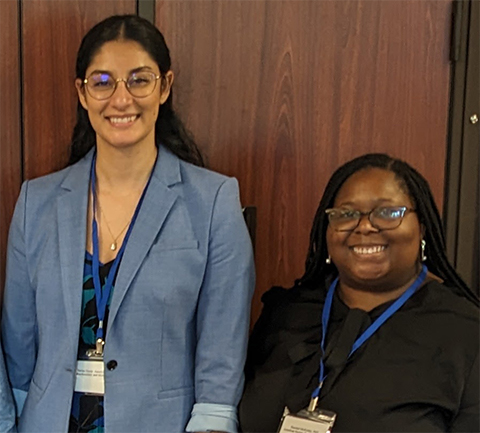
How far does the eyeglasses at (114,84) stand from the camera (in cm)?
167

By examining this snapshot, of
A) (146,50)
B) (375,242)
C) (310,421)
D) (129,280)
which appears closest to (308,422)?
(310,421)

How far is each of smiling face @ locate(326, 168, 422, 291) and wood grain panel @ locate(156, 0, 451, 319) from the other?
1.90 ft

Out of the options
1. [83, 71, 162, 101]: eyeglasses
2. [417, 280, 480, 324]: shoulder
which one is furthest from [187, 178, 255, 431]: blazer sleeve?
[417, 280, 480, 324]: shoulder

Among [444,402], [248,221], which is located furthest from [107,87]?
[444,402]

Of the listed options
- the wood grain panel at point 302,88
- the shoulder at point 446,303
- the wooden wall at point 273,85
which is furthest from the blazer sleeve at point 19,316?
the shoulder at point 446,303

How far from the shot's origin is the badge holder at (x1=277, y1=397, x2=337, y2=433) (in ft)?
4.77

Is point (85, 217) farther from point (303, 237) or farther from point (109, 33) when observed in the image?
point (303, 237)

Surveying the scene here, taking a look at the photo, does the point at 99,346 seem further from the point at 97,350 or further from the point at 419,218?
the point at 419,218

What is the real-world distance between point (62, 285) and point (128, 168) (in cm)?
35

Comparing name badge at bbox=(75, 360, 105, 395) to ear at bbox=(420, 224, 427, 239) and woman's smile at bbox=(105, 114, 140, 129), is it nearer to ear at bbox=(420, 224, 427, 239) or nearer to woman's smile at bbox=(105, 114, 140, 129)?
woman's smile at bbox=(105, 114, 140, 129)

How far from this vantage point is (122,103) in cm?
164

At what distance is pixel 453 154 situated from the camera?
7.14ft

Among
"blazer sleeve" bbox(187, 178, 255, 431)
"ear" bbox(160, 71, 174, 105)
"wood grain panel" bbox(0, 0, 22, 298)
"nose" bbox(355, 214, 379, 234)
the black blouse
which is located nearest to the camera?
the black blouse

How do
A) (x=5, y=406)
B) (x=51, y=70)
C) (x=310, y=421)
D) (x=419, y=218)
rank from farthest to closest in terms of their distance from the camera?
(x=51, y=70) < (x=5, y=406) < (x=419, y=218) < (x=310, y=421)
